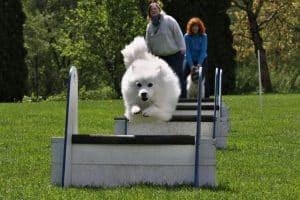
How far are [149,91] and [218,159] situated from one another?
152 centimetres

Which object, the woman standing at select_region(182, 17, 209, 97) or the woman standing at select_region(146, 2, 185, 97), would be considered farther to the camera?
the woman standing at select_region(182, 17, 209, 97)

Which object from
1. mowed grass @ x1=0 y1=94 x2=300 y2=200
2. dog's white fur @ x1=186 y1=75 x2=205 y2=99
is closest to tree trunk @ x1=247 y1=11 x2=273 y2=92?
mowed grass @ x1=0 y1=94 x2=300 y2=200

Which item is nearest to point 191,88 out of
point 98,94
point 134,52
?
point 134,52

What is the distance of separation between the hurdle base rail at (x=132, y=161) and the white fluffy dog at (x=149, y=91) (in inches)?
55.2

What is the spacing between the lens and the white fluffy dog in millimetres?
8633

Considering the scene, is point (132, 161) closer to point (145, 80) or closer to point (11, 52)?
point (145, 80)

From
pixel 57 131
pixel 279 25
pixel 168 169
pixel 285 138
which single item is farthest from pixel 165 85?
pixel 279 25

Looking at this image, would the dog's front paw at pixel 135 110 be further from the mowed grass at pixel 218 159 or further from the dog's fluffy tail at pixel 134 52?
the mowed grass at pixel 218 159

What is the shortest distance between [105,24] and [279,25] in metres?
10.6

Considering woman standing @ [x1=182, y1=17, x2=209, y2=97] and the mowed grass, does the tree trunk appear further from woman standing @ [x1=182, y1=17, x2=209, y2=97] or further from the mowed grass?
woman standing @ [x1=182, y1=17, x2=209, y2=97]

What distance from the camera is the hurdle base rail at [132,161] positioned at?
7164mm

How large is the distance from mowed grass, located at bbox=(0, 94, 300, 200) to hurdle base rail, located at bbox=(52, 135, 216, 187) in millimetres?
196

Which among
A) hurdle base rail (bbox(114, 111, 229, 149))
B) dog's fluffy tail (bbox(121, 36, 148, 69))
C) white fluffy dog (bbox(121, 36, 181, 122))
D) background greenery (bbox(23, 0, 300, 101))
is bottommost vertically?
hurdle base rail (bbox(114, 111, 229, 149))

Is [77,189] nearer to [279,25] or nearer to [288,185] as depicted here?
[288,185]
